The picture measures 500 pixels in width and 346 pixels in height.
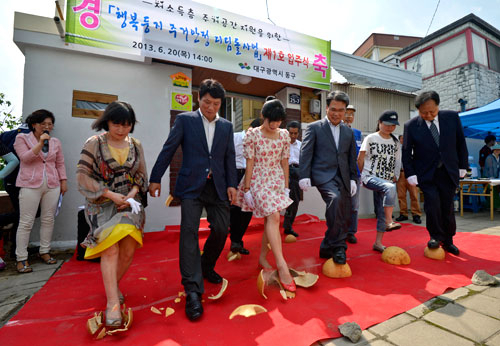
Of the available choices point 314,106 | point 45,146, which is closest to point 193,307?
point 45,146

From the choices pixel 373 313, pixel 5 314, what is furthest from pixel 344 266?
pixel 5 314

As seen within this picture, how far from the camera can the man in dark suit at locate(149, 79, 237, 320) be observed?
2088mm

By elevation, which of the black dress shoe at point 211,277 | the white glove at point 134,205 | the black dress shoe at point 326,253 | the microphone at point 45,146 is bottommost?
the black dress shoe at point 211,277

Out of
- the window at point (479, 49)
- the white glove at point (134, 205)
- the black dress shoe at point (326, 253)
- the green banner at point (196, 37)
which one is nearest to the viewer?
the white glove at point (134, 205)

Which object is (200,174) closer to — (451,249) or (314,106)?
(451,249)

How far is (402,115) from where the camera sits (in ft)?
25.8

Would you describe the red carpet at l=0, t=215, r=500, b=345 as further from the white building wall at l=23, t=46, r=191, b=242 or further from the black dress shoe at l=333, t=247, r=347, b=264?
the white building wall at l=23, t=46, r=191, b=242

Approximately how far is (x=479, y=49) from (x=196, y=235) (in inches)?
634

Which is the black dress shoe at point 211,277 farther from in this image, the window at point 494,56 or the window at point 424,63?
the window at point 494,56

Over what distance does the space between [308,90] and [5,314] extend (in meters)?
6.14

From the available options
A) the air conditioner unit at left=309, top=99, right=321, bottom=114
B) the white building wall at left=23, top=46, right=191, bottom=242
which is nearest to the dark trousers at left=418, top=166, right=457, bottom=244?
the air conditioner unit at left=309, top=99, right=321, bottom=114

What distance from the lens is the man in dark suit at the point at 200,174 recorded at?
82.2 inches

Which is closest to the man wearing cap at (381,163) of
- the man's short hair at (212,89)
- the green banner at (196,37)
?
the man's short hair at (212,89)

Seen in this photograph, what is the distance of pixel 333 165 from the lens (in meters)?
2.93
